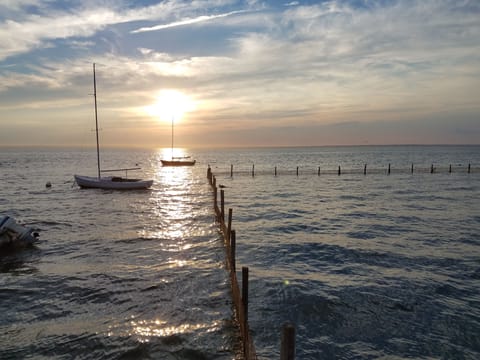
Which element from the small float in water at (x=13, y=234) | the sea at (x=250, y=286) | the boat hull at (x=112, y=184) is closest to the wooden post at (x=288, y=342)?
the sea at (x=250, y=286)

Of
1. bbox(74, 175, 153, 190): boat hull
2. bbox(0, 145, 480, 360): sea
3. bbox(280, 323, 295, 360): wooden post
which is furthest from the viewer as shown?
bbox(74, 175, 153, 190): boat hull

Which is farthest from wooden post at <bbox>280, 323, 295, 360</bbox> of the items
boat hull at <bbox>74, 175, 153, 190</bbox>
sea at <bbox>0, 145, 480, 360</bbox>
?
boat hull at <bbox>74, 175, 153, 190</bbox>

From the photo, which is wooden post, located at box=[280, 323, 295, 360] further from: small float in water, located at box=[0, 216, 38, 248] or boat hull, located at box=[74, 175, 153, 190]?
boat hull, located at box=[74, 175, 153, 190]

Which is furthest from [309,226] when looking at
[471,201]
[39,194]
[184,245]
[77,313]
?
[39,194]

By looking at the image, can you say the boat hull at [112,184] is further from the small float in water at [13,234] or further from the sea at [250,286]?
the small float in water at [13,234]

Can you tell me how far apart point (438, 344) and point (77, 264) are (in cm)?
1513

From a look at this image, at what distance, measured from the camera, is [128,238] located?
21.9 metres

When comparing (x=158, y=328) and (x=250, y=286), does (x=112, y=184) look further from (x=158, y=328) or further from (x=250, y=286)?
(x=158, y=328)

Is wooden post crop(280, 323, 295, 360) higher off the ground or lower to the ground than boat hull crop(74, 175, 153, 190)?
higher

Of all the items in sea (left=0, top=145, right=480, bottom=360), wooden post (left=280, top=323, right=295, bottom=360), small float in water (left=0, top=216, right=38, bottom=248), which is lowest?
sea (left=0, top=145, right=480, bottom=360)

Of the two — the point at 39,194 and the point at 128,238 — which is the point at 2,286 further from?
the point at 39,194

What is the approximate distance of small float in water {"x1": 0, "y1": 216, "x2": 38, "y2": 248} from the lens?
61.6ft

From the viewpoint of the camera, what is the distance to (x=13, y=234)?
1908 cm

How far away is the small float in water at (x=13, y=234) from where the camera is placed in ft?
61.6
